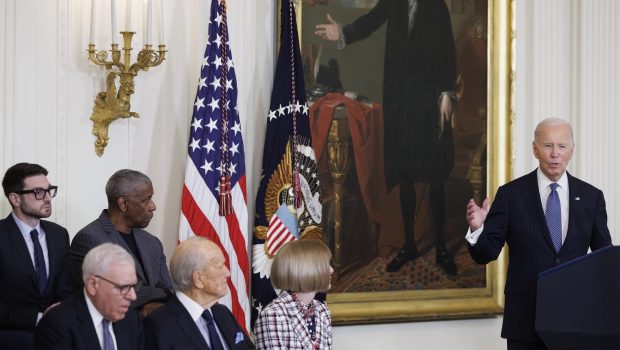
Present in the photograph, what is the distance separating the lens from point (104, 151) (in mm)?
6836

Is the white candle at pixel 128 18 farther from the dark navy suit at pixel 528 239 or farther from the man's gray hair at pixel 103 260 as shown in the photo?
the dark navy suit at pixel 528 239

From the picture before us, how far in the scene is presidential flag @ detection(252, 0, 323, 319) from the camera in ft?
23.9

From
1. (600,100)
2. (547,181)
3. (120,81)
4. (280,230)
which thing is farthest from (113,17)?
(600,100)

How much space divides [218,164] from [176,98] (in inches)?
25.1

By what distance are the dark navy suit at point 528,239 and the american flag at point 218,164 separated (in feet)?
6.77

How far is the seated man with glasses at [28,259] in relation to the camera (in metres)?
5.68

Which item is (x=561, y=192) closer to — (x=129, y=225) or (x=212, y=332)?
(x=212, y=332)

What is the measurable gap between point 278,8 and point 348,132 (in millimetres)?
1188

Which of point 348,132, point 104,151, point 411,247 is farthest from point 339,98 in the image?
point 104,151

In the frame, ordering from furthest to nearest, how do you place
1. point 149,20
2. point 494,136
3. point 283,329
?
point 494,136 → point 149,20 → point 283,329

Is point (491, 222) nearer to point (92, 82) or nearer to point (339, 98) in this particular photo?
point (339, 98)

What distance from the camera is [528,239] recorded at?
223 inches

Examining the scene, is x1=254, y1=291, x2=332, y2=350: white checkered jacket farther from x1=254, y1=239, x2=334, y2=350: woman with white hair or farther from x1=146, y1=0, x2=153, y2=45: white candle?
x1=146, y1=0, x2=153, y2=45: white candle

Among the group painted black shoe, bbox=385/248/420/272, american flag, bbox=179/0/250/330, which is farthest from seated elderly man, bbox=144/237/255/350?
painted black shoe, bbox=385/248/420/272
